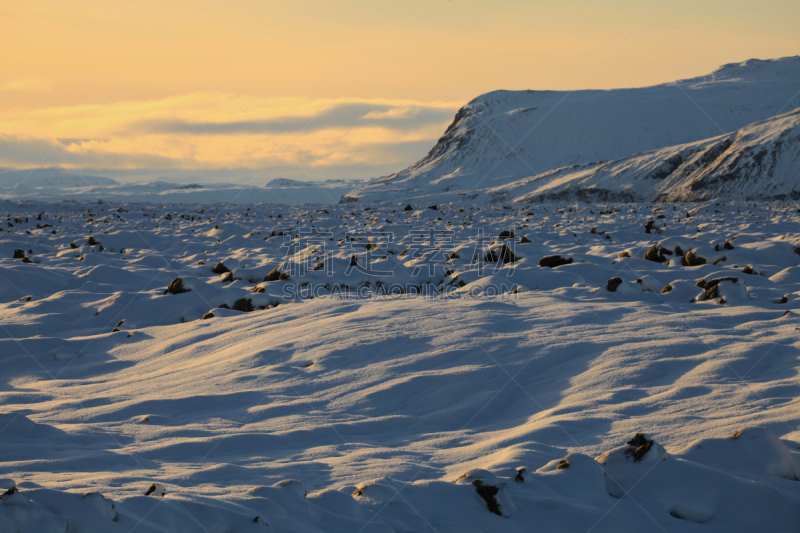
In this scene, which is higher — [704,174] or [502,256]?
[704,174]

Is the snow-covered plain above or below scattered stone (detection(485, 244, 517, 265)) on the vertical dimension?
below

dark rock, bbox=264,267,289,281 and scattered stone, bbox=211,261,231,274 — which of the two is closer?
dark rock, bbox=264,267,289,281

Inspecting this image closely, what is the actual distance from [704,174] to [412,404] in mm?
29326

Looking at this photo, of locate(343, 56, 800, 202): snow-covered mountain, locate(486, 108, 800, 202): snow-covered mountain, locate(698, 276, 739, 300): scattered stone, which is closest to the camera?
locate(698, 276, 739, 300): scattered stone

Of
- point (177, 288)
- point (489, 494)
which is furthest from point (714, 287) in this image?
point (177, 288)

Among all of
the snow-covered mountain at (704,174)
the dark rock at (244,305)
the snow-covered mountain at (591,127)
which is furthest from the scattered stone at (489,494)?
the snow-covered mountain at (591,127)

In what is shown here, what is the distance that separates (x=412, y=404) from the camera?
3.12m

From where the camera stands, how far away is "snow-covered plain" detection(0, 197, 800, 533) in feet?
6.39

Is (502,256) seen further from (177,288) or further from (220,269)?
(177,288)

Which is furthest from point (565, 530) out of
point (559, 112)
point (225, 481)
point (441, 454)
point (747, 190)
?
point (559, 112)

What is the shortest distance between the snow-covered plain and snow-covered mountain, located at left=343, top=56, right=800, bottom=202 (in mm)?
39785

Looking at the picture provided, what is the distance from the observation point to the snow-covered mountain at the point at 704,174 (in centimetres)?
2556

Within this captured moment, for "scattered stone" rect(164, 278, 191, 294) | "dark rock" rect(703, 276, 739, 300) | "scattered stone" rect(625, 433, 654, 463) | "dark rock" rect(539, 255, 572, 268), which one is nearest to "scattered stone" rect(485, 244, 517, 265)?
"dark rock" rect(539, 255, 572, 268)

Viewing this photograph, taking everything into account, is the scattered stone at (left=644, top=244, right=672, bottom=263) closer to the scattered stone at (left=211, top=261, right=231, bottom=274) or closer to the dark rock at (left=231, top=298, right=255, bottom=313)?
the dark rock at (left=231, top=298, right=255, bottom=313)
